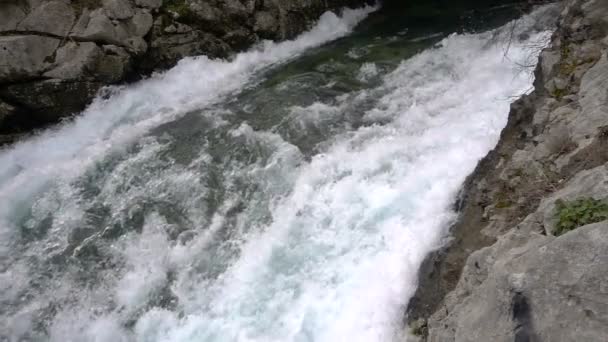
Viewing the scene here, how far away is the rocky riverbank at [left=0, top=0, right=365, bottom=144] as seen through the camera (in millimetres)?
8453

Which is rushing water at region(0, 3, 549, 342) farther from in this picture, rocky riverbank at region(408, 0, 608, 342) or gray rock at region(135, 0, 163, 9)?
gray rock at region(135, 0, 163, 9)

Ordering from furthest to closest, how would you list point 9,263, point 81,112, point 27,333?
point 81,112 → point 9,263 → point 27,333

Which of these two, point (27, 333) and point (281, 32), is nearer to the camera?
point (27, 333)

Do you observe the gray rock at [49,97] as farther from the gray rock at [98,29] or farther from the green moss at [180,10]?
the green moss at [180,10]

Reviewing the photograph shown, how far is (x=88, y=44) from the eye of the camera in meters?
8.97

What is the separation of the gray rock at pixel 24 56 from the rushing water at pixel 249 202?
109 cm

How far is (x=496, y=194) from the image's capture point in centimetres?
421

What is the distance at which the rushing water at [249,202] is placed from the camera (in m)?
5.12

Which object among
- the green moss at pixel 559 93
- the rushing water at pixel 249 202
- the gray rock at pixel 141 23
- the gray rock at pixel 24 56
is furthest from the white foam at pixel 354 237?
the gray rock at pixel 24 56

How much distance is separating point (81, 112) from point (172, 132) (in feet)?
7.16

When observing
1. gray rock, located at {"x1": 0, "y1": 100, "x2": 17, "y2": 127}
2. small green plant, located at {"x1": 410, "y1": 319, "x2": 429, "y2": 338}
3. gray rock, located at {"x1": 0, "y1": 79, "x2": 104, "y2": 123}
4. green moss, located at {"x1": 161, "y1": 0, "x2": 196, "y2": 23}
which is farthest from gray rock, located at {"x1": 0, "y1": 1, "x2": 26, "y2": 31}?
small green plant, located at {"x1": 410, "y1": 319, "x2": 429, "y2": 338}

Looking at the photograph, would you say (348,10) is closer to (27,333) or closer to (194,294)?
(194,294)

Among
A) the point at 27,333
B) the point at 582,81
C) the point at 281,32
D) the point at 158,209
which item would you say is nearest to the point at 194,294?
the point at 158,209

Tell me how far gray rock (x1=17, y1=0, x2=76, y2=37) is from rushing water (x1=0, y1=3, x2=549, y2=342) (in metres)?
1.46
